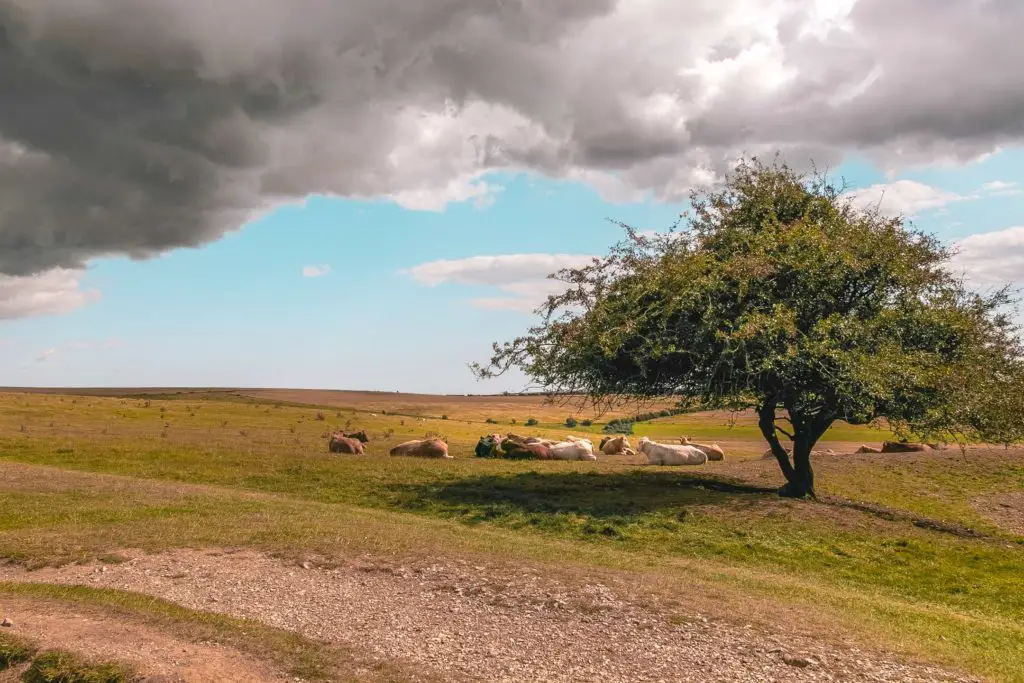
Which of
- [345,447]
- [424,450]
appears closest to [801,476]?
[424,450]

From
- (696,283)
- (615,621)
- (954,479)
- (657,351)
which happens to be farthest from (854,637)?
(954,479)

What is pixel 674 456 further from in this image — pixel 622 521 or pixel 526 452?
pixel 622 521

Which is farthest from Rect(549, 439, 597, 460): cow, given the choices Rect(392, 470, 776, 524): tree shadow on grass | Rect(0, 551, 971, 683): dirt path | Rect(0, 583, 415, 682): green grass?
Rect(0, 583, 415, 682): green grass

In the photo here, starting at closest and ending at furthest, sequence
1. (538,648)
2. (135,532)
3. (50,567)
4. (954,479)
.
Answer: (538,648)
(50,567)
(135,532)
(954,479)

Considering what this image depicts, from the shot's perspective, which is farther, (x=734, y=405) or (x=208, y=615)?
(x=734, y=405)

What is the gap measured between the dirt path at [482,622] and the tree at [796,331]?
13.8 metres

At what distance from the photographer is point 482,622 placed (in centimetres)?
1418

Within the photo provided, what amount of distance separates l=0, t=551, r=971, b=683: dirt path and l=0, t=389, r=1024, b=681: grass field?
129cm

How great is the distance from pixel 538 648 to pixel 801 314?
20609 mm

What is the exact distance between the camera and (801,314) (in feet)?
95.5

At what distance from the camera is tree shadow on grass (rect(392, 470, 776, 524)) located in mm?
27609

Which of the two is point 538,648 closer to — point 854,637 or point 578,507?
point 854,637

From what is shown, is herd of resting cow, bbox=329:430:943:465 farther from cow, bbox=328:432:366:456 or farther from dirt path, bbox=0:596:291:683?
dirt path, bbox=0:596:291:683

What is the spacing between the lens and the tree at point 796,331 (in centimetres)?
2711
